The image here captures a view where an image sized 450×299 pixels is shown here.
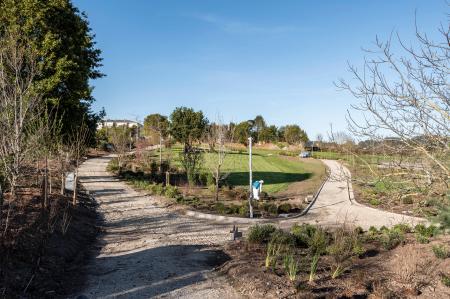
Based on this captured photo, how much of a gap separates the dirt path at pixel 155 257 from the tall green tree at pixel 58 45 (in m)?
5.51

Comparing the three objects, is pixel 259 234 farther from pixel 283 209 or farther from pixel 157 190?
pixel 157 190

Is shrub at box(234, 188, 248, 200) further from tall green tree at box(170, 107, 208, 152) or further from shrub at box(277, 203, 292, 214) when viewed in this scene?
tall green tree at box(170, 107, 208, 152)

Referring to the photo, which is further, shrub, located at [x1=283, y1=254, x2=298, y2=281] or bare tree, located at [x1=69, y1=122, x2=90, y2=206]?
bare tree, located at [x1=69, y1=122, x2=90, y2=206]

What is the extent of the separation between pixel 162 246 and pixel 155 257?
1.12 meters

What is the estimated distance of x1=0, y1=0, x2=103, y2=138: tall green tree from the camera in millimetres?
16656

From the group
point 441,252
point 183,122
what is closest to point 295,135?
point 183,122

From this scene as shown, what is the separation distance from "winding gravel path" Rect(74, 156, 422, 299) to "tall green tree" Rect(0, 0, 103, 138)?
494 centimetres

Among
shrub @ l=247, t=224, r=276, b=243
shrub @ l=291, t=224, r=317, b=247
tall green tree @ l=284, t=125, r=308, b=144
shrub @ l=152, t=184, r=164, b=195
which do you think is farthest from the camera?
tall green tree @ l=284, t=125, r=308, b=144

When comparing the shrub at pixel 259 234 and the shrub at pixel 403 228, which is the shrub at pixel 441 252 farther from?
the shrub at pixel 259 234

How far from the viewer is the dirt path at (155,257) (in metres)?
7.18

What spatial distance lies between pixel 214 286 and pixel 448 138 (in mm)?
4766

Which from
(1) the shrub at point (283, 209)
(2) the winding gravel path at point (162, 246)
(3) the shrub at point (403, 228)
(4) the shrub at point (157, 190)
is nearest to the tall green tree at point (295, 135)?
(2) the winding gravel path at point (162, 246)

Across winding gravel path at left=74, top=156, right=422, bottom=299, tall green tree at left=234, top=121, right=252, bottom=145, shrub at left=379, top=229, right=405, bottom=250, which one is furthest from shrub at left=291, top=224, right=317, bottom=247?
tall green tree at left=234, top=121, right=252, bottom=145

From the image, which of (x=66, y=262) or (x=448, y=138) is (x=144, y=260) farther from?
(x=448, y=138)
